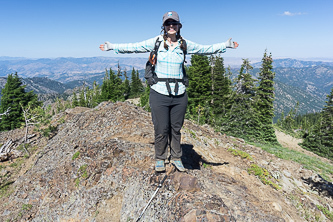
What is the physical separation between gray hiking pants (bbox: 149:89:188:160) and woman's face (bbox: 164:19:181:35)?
142 cm

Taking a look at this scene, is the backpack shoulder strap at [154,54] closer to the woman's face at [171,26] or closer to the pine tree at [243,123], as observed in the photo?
the woman's face at [171,26]

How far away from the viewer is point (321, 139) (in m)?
34.0

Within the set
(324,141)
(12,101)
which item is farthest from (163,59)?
(324,141)

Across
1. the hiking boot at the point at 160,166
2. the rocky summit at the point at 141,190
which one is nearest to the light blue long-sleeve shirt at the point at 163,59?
the hiking boot at the point at 160,166

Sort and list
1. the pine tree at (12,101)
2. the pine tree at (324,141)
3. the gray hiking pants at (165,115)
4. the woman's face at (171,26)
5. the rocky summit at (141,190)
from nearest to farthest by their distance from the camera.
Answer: the woman's face at (171,26) → the gray hiking pants at (165,115) → the rocky summit at (141,190) → the pine tree at (12,101) → the pine tree at (324,141)

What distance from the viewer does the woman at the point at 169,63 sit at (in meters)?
4.40

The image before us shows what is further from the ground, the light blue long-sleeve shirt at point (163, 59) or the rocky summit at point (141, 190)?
the light blue long-sleeve shirt at point (163, 59)

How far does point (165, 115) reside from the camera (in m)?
4.67

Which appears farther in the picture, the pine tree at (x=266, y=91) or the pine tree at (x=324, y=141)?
the pine tree at (x=324, y=141)

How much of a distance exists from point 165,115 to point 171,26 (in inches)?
81.1

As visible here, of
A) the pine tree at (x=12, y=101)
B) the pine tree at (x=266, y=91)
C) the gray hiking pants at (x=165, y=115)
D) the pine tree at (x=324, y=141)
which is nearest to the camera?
the gray hiking pants at (x=165, y=115)

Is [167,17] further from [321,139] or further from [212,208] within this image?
[321,139]

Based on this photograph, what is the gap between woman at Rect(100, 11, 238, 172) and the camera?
4402 mm

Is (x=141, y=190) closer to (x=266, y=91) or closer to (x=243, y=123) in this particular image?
(x=243, y=123)
